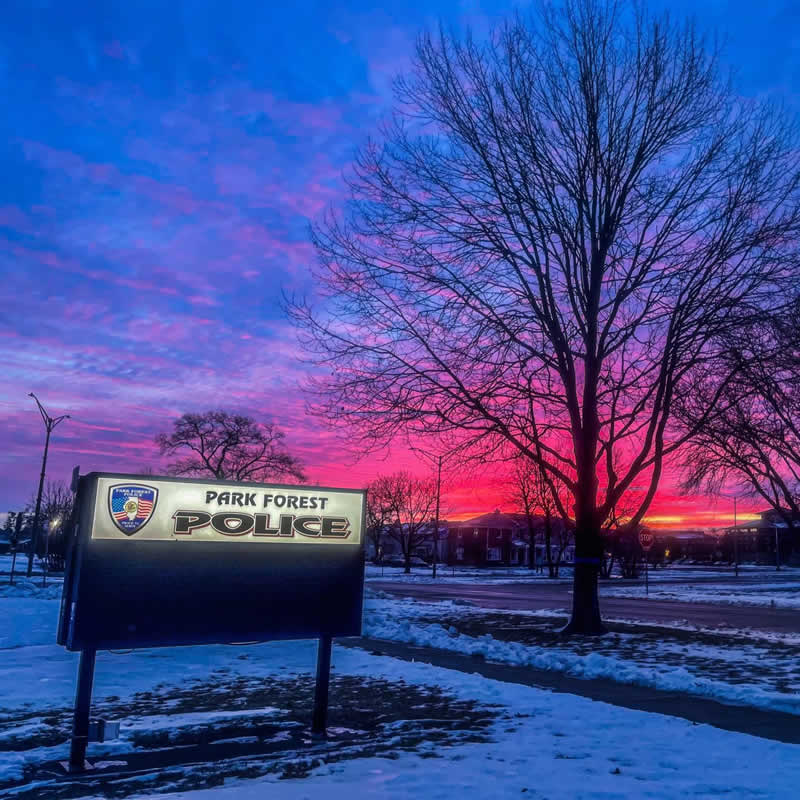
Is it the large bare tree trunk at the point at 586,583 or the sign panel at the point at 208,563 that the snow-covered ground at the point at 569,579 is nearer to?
the large bare tree trunk at the point at 586,583

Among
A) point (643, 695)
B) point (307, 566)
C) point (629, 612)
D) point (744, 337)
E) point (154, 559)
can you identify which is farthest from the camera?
point (629, 612)

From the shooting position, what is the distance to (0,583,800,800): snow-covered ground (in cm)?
546

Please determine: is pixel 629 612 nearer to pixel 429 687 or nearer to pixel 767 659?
pixel 767 659

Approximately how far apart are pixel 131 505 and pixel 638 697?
6.06 metres

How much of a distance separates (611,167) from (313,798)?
13.7 m

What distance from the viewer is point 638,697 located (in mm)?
9039

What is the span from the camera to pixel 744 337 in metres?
15.2

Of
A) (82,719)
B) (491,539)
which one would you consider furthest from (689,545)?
(82,719)

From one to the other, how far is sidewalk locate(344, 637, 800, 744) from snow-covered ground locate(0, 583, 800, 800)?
429 millimetres

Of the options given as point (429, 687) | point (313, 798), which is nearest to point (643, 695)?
point (429, 687)

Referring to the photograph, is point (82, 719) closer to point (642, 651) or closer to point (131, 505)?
point (131, 505)

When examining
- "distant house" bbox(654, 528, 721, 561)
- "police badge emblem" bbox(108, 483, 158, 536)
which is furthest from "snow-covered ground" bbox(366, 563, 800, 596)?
"distant house" bbox(654, 528, 721, 561)

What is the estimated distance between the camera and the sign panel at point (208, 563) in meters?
6.46

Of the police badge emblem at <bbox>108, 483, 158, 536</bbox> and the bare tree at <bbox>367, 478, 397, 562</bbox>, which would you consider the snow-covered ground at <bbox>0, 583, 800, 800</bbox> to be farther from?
the bare tree at <bbox>367, 478, 397, 562</bbox>
